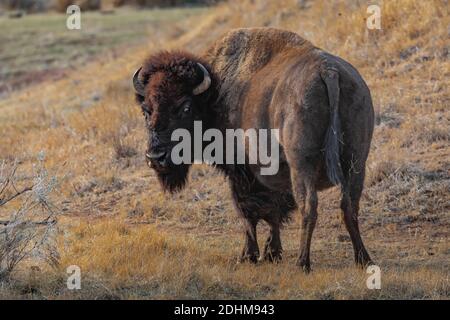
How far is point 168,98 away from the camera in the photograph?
28.6 ft

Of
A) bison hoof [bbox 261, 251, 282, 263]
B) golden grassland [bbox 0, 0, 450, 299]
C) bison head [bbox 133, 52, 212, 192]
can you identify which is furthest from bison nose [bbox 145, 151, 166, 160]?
bison hoof [bbox 261, 251, 282, 263]

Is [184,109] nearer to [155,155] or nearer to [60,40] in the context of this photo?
[155,155]

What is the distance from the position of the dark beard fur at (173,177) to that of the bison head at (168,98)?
11mm

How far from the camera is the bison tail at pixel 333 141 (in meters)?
7.65

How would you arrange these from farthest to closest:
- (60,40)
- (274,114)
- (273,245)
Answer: (60,40)
(273,245)
(274,114)

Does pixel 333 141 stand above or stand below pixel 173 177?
above

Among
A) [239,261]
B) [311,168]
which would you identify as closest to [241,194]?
[239,261]

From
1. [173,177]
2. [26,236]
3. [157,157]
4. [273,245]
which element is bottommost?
[273,245]

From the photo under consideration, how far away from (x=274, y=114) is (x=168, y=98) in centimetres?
118

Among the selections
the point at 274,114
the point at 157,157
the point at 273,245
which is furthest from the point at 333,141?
the point at 157,157

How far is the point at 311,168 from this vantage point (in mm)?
7766

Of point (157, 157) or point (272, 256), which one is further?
point (272, 256)

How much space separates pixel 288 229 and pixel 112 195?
3.00 metres
